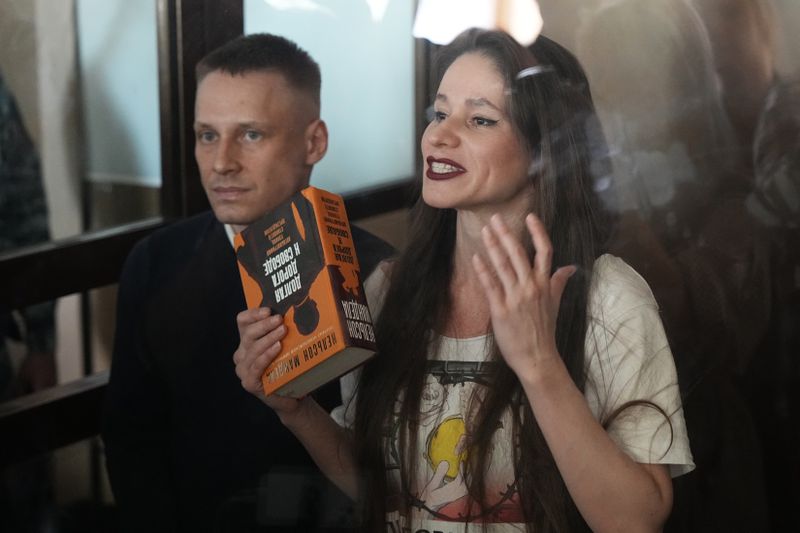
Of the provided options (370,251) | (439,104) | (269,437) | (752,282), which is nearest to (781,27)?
(752,282)

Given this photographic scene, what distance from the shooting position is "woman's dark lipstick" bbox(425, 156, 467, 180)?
96cm

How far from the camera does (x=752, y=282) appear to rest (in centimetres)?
107

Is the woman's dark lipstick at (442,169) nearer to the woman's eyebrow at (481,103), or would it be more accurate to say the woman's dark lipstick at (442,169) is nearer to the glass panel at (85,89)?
the woman's eyebrow at (481,103)

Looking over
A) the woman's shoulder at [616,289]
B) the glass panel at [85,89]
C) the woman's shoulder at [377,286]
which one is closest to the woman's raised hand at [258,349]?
the woman's shoulder at [377,286]

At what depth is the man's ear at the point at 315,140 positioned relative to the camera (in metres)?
1.06

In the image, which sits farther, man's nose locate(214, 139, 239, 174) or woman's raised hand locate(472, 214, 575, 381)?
man's nose locate(214, 139, 239, 174)

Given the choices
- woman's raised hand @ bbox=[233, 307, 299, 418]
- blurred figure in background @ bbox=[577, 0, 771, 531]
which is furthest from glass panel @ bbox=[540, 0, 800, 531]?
woman's raised hand @ bbox=[233, 307, 299, 418]

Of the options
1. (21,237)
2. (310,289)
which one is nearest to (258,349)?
(310,289)

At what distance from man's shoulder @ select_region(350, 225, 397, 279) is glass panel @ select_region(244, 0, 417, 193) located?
61 mm

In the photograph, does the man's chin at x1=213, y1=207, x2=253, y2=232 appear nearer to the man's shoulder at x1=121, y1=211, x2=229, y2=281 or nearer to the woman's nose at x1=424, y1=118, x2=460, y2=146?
the man's shoulder at x1=121, y1=211, x2=229, y2=281

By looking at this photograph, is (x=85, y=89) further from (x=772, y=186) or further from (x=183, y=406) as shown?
(x=772, y=186)

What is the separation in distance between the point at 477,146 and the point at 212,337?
373mm

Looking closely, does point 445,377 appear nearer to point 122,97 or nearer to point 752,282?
point 752,282

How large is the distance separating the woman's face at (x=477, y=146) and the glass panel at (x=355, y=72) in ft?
0.27
